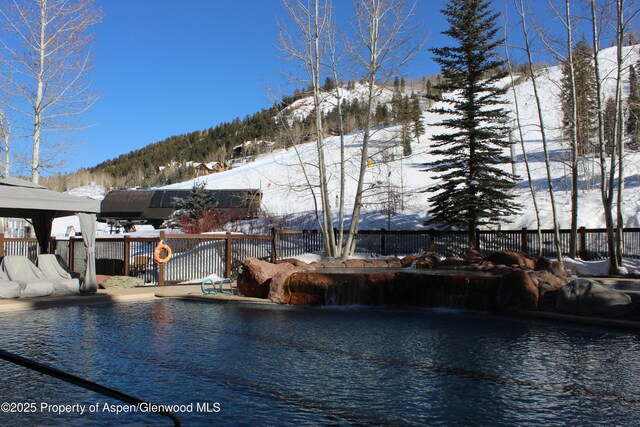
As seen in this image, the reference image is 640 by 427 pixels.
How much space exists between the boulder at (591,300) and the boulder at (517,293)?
527mm

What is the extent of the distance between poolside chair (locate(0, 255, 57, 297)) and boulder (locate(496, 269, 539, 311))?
34.9 ft

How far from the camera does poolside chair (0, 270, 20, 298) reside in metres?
12.1

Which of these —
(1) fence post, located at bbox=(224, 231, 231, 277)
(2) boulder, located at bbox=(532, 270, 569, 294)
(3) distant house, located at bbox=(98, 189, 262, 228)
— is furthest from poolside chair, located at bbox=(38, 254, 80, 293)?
(3) distant house, located at bbox=(98, 189, 262, 228)

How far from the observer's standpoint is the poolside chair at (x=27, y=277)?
1258 centimetres

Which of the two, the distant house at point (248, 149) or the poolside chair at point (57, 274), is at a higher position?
the distant house at point (248, 149)

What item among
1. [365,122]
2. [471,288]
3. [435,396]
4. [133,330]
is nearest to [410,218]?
[365,122]

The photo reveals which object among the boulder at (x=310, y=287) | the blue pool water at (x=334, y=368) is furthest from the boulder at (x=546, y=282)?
the boulder at (x=310, y=287)

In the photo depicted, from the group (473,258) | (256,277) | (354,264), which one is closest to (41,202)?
(256,277)

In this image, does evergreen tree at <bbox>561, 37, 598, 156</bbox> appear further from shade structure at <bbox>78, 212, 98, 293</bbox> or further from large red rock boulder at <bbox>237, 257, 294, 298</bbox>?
shade structure at <bbox>78, 212, 98, 293</bbox>

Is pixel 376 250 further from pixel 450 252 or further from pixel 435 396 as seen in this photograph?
pixel 435 396

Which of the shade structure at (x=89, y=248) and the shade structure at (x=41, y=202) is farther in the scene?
the shade structure at (x=89, y=248)

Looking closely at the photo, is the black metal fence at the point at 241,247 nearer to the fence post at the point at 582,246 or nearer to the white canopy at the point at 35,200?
the fence post at the point at 582,246

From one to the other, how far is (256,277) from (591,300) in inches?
293

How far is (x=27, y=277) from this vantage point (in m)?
12.9
